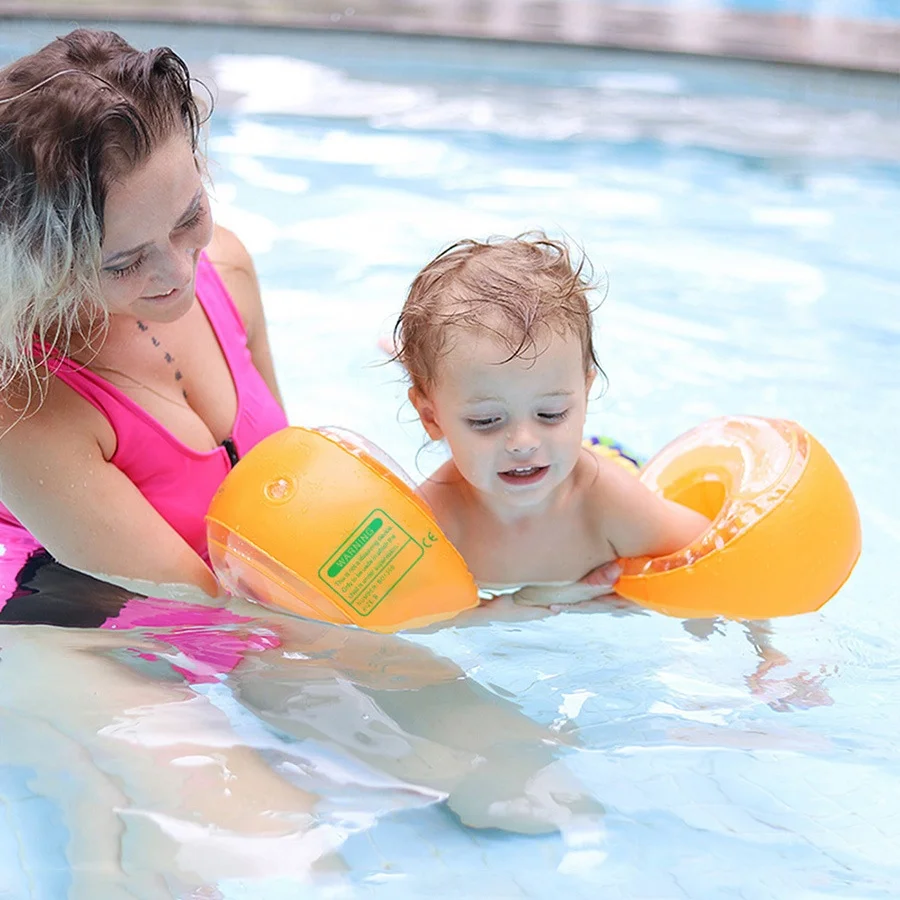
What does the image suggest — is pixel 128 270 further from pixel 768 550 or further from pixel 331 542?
pixel 768 550

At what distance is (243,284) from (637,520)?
1.10 meters

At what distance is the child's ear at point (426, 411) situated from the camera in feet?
8.97

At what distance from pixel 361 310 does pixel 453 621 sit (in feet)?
10.0

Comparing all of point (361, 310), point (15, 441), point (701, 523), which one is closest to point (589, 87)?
point (361, 310)

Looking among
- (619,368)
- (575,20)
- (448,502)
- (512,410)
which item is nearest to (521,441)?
(512,410)

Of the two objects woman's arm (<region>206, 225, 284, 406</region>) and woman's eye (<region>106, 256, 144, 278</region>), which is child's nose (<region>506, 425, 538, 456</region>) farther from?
woman's arm (<region>206, 225, 284, 406</region>)

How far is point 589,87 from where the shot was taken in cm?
850

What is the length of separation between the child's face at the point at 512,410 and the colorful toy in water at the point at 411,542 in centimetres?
21

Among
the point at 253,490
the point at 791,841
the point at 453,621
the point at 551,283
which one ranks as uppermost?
the point at 551,283

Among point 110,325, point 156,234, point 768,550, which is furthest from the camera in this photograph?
point 768,550

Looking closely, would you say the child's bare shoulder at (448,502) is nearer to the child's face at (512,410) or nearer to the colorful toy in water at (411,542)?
the colorful toy in water at (411,542)

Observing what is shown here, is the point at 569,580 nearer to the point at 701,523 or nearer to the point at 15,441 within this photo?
the point at 701,523

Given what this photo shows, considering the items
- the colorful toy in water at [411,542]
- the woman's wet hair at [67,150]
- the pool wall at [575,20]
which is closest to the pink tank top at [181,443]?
the colorful toy in water at [411,542]

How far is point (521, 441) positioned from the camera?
2.57 metres
